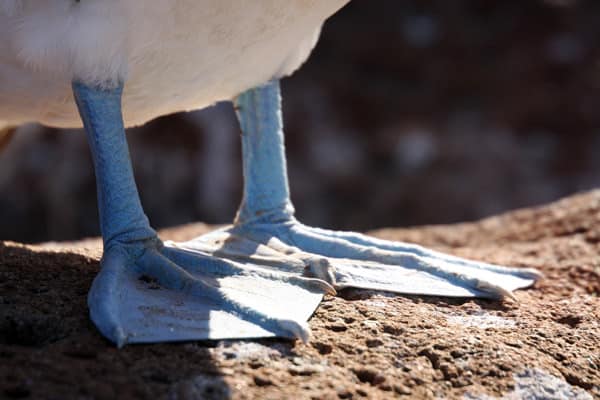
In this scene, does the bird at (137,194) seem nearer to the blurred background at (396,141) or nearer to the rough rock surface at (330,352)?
the rough rock surface at (330,352)

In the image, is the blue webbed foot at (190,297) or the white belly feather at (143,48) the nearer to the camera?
the blue webbed foot at (190,297)

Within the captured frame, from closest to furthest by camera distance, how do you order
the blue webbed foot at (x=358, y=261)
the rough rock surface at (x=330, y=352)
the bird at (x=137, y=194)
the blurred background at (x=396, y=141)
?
1. the rough rock surface at (x=330, y=352)
2. the bird at (x=137, y=194)
3. the blue webbed foot at (x=358, y=261)
4. the blurred background at (x=396, y=141)

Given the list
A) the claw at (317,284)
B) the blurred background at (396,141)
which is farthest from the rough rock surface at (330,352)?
the blurred background at (396,141)

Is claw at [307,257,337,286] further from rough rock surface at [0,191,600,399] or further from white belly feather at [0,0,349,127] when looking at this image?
white belly feather at [0,0,349,127]

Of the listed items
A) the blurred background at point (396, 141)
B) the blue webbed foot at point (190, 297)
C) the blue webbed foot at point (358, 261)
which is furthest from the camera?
the blurred background at point (396, 141)

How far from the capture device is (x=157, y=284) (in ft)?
6.12

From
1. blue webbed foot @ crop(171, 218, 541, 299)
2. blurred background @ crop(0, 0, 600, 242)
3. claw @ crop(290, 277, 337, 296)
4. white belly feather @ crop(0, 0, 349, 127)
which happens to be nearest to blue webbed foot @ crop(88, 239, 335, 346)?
claw @ crop(290, 277, 337, 296)

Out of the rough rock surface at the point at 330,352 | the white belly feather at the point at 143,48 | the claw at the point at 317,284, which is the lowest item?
the rough rock surface at the point at 330,352

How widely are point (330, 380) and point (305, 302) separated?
35cm

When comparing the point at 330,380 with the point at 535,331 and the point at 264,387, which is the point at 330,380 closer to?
the point at 264,387

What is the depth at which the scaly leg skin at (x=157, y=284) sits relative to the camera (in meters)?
1.64

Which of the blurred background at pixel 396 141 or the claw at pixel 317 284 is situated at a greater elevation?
the blurred background at pixel 396 141

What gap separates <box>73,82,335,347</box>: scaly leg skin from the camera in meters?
1.64

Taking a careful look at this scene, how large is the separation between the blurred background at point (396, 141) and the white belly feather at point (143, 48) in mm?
4192
